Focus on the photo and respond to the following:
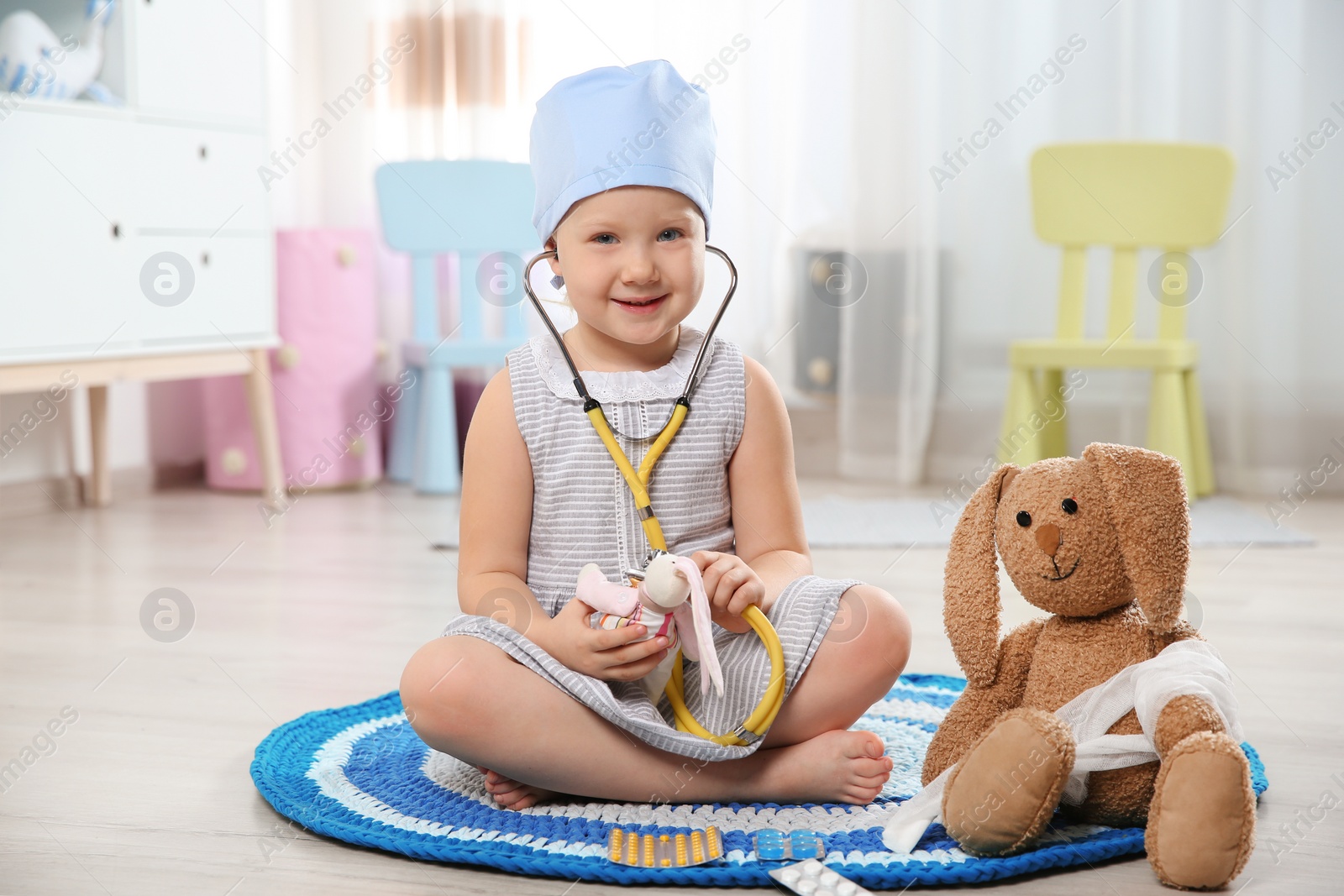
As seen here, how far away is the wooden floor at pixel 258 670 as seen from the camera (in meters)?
0.83

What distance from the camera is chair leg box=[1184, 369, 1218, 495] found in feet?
8.11

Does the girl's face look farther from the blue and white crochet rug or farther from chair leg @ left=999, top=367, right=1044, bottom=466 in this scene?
chair leg @ left=999, top=367, right=1044, bottom=466

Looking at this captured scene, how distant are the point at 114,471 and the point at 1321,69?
2.51 metres

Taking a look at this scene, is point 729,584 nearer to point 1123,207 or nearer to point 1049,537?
point 1049,537

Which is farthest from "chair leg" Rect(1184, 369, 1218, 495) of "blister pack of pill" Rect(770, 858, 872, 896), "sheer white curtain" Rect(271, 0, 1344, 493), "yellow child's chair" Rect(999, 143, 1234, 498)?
"blister pack of pill" Rect(770, 858, 872, 896)

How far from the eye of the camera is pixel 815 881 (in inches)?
30.5

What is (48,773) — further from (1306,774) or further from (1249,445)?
(1249,445)

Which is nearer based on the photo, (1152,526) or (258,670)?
(1152,526)

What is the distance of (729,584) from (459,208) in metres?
2.00

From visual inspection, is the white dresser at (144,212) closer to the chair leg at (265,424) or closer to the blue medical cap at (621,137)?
the chair leg at (265,424)

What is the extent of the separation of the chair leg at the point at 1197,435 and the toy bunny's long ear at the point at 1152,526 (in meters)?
1.74

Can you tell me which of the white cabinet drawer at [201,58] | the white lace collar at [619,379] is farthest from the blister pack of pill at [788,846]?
the white cabinet drawer at [201,58]

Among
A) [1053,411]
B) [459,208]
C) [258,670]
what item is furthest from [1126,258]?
[258,670]

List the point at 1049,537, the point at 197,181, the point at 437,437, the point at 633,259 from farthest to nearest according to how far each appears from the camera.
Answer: the point at 437,437
the point at 197,181
the point at 633,259
the point at 1049,537
